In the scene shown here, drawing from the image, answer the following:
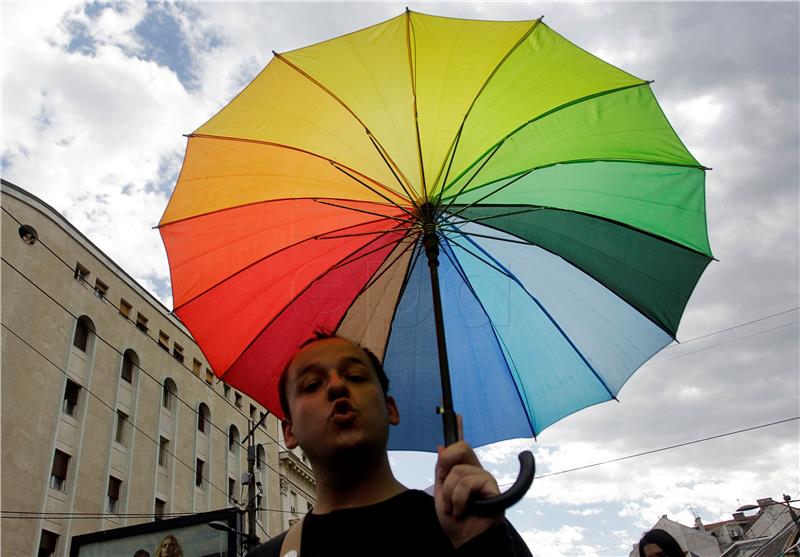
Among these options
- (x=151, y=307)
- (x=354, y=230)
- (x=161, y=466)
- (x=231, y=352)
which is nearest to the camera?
(x=231, y=352)

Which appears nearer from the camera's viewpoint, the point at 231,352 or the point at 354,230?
the point at 231,352

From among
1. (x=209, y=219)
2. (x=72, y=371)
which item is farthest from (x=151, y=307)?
(x=209, y=219)

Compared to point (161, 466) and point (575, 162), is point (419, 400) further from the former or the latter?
point (161, 466)

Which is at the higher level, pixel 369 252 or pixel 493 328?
pixel 369 252

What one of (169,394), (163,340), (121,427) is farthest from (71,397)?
(163,340)

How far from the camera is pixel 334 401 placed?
179 centimetres

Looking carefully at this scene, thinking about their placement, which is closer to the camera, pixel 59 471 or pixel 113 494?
pixel 59 471

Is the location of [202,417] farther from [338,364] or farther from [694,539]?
[694,539]

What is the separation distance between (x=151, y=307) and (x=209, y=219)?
30515mm

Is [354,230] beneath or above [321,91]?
beneath

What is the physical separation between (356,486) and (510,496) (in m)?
0.69

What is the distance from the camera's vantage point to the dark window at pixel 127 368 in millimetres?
28984

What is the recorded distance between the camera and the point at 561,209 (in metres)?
4.10

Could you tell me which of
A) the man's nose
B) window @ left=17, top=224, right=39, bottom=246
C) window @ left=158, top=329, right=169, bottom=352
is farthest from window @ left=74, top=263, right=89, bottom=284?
the man's nose
